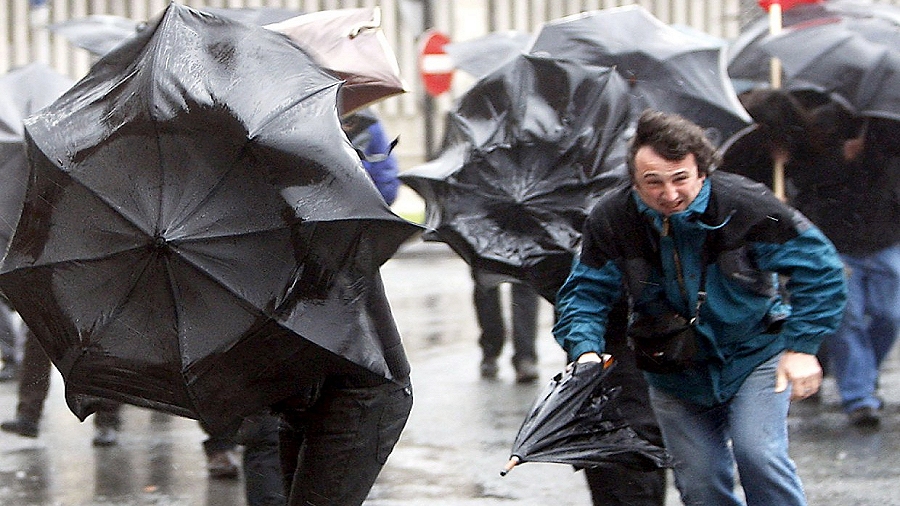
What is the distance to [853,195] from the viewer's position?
7.82 metres

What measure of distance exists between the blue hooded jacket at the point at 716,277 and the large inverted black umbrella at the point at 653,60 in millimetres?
1501

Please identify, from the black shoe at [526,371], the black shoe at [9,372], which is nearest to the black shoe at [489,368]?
the black shoe at [526,371]

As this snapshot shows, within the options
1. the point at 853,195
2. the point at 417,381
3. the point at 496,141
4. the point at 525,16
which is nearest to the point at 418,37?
the point at 525,16

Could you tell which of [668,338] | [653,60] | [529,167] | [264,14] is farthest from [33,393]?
[668,338]

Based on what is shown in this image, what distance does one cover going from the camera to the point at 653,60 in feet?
20.4

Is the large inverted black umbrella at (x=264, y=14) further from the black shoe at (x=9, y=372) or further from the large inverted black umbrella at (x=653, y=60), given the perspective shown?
the black shoe at (x=9, y=372)

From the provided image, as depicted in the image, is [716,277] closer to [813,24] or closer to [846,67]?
[846,67]

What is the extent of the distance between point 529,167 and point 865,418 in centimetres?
323

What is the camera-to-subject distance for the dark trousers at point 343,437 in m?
4.25

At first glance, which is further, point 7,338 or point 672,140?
point 7,338

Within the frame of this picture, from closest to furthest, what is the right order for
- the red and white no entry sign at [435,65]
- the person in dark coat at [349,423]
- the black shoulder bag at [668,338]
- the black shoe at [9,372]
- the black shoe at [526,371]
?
the person in dark coat at [349,423]
the black shoulder bag at [668,338]
the black shoe at [526,371]
the black shoe at [9,372]
the red and white no entry sign at [435,65]

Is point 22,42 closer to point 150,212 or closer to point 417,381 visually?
point 417,381

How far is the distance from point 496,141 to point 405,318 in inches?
278

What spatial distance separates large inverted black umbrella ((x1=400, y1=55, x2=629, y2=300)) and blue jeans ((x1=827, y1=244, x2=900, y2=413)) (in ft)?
9.73
